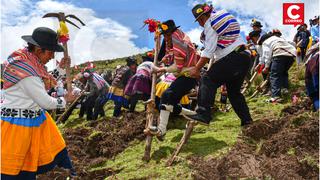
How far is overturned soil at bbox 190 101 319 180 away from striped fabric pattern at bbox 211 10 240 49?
1.31 m

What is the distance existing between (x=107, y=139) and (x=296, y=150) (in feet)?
11.8

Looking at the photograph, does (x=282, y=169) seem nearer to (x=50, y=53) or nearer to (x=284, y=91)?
(x=50, y=53)

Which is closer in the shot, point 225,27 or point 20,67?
point 20,67

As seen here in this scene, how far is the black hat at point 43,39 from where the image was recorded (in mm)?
4109

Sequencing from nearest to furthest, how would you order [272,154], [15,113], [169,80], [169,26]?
[15,113], [272,154], [169,26], [169,80]

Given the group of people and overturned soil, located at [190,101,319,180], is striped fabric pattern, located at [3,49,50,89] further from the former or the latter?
overturned soil, located at [190,101,319,180]

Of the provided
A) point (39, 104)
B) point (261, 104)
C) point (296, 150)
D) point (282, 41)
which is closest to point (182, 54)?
point (296, 150)

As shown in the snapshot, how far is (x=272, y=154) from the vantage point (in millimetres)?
4805

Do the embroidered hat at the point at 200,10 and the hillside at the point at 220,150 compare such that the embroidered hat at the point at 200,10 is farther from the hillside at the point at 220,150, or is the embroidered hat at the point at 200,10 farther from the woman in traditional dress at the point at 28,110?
the woman in traditional dress at the point at 28,110

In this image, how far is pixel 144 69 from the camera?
9672 millimetres

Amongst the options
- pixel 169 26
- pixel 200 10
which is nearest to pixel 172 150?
pixel 169 26

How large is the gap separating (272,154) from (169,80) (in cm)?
321

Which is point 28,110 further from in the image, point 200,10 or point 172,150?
point 200,10

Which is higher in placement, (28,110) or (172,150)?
(28,110)
